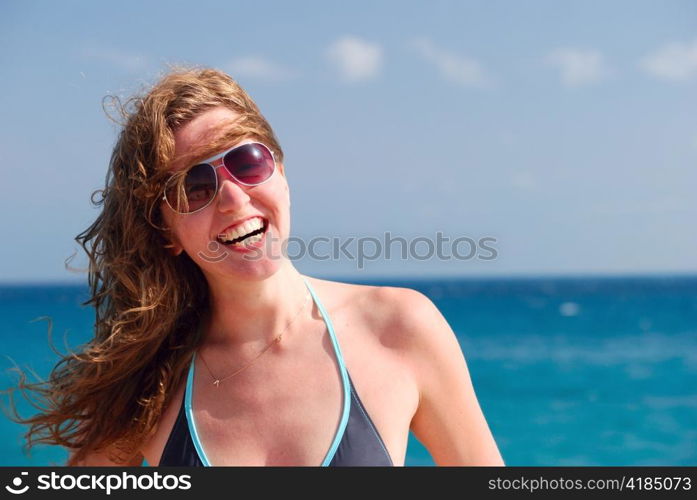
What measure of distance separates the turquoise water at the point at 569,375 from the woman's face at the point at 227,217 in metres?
1.29

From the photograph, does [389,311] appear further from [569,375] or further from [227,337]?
[569,375]

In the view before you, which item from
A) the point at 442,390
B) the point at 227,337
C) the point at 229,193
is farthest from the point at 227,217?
the point at 442,390

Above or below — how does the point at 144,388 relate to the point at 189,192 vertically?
below

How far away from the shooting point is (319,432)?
2.85m

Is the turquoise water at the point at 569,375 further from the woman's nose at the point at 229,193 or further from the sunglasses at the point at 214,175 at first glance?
the woman's nose at the point at 229,193

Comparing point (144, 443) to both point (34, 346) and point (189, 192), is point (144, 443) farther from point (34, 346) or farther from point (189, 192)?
point (34, 346)

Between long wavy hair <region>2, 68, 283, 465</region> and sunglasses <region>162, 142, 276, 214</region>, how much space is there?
0.32 feet

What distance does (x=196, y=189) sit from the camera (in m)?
3.03

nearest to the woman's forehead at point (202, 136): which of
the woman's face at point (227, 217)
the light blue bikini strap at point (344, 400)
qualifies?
the woman's face at point (227, 217)

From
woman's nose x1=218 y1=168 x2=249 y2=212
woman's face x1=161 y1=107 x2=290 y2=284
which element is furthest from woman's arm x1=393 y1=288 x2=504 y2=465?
woman's nose x1=218 y1=168 x2=249 y2=212

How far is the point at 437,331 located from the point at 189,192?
1.09 metres

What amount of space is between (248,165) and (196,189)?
0.22 m

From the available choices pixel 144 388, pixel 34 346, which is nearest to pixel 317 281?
pixel 144 388
